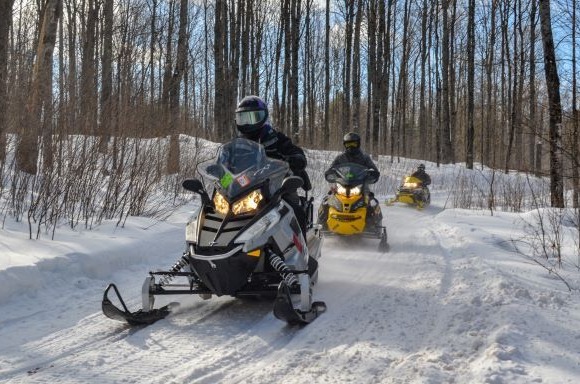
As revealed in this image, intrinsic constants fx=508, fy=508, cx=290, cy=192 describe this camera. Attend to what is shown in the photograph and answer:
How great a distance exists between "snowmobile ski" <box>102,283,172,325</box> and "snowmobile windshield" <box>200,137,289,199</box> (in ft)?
3.61

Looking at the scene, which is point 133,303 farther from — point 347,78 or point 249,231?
point 347,78

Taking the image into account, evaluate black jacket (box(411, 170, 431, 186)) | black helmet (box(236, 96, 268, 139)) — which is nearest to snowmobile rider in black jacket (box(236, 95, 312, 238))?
black helmet (box(236, 96, 268, 139))

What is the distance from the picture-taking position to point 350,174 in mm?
8055

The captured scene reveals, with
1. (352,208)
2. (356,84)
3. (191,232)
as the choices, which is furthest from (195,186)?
(356,84)

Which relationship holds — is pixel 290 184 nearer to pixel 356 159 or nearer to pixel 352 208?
pixel 352 208

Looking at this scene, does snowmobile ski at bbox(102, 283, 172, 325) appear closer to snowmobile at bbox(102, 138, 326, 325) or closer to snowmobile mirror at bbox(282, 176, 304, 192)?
snowmobile at bbox(102, 138, 326, 325)

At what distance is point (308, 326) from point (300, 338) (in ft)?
0.82

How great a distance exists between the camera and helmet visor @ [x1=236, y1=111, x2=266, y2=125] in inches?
205

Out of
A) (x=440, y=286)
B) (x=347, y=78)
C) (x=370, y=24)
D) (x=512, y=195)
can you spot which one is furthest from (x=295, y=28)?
(x=440, y=286)

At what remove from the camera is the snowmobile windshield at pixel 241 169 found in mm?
4188

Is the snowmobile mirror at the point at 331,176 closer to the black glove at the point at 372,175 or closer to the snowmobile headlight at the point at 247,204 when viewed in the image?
the black glove at the point at 372,175

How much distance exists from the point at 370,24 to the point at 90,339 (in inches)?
864

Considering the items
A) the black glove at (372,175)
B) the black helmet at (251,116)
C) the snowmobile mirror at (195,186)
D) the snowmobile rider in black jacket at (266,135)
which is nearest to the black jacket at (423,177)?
the black glove at (372,175)

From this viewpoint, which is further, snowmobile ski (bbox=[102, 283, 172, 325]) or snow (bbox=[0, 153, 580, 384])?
snowmobile ski (bbox=[102, 283, 172, 325])
